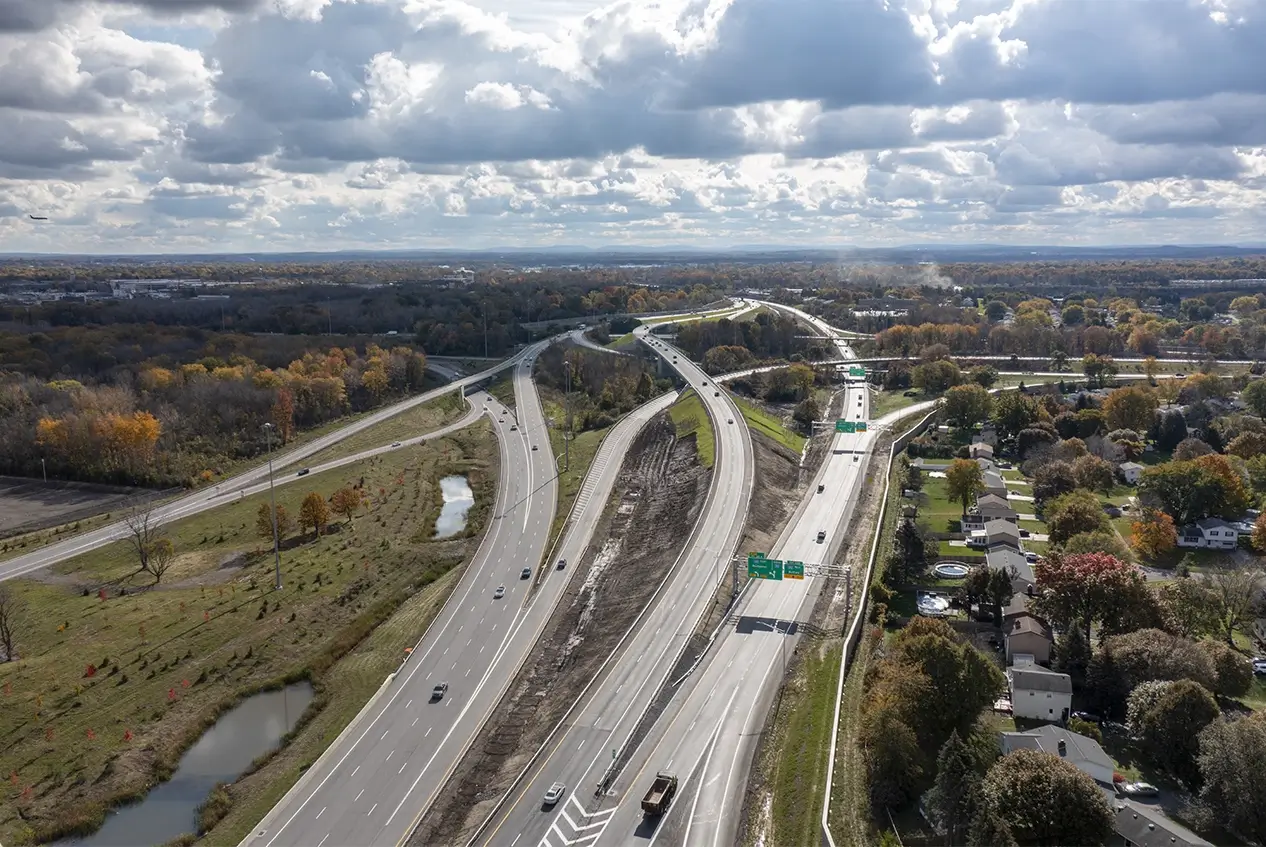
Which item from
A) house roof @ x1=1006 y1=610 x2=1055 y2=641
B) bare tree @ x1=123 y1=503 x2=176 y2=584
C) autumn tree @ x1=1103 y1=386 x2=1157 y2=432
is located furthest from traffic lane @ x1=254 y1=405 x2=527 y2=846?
autumn tree @ x1=1103 y1=386 x2=1157 y2=432

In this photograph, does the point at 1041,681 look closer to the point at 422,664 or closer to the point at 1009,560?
the point at 1009,560

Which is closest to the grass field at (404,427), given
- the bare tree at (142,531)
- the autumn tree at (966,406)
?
the bare tree at (142,531)

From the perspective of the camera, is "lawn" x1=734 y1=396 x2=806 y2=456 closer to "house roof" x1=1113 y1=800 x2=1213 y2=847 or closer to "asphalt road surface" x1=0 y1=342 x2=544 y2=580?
"asphalt road surface" x1=0 y1=342 x2=544 y2=580

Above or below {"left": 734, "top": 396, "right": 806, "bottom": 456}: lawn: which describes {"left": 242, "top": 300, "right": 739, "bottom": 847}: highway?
below

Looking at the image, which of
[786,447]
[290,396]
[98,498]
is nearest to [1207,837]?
[786,447]

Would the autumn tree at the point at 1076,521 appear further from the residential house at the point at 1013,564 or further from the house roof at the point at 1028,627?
the house roof at the point at 1028,627
